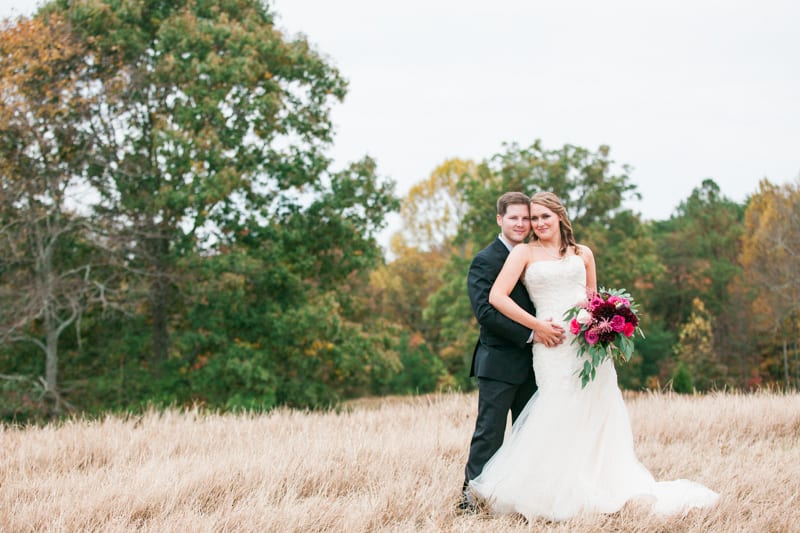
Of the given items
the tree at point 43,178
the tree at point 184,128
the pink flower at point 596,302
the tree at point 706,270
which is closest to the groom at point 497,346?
the pink flower at point 596,302

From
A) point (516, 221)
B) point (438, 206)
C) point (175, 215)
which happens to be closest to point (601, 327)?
point (516, 221)

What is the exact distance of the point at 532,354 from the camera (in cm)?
461

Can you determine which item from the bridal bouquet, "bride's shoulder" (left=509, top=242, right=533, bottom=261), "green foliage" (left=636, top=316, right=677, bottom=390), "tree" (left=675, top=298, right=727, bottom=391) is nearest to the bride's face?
"bride's shoulder" (left=509, top=242, right=533, bottom=261)

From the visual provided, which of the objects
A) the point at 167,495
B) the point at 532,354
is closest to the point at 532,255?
the point at 532,354

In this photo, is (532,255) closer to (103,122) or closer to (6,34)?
(6,34)

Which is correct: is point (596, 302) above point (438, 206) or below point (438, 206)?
below

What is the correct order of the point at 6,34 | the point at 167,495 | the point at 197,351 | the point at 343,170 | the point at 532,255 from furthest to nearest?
the point at 343,170
the point at 197,351
the point at 6,34
the point at 532,255
the point at 167,495

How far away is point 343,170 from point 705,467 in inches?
596

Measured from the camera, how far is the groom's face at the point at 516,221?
Result: 180 inches

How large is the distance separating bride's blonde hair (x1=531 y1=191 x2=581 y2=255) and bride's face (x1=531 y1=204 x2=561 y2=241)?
0.09 ft

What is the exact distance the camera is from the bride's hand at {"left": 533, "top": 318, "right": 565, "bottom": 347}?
14.4 ft

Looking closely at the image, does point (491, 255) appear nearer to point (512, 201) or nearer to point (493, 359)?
point (512, 201)

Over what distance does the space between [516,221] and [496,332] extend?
0.75 meters

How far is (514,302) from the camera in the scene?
4445mm
